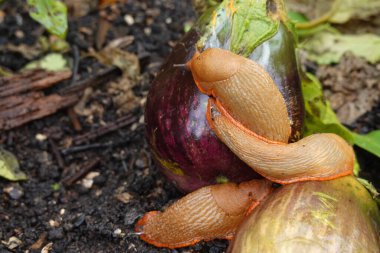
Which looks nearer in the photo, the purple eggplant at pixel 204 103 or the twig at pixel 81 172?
the purple eggplant at pixel 204 103

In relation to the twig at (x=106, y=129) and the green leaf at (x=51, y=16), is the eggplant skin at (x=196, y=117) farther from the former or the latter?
the green leaf at (x=51, y=16)

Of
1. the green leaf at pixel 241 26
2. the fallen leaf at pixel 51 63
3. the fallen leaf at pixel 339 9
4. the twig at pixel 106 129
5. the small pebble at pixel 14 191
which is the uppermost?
the green leaf at pixel 241 26

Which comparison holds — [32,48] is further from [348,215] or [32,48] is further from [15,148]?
[348,215]

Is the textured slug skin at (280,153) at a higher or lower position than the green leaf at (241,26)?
lower

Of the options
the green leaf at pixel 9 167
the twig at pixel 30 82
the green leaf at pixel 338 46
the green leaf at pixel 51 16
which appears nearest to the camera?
the green leaf at pixel 9 167

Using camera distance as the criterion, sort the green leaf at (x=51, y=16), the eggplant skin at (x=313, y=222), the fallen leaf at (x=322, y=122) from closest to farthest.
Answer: the eggplant skin at (x=313, y=222) → the fallen leaf at (x=322, y=122) → the green leaf at (x=51, y=16)

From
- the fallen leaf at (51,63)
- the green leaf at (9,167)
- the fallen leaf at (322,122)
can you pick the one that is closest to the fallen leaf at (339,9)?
the fallen leaf at (322,122)

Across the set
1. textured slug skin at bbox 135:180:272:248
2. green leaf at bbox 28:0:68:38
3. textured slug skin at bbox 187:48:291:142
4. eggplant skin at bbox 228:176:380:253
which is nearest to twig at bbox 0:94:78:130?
green leaf at bbox 28:0:68:38

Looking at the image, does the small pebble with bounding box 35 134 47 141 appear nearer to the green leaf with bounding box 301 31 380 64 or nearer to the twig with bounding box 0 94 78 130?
the twig with bounding box 0 94 78 130
